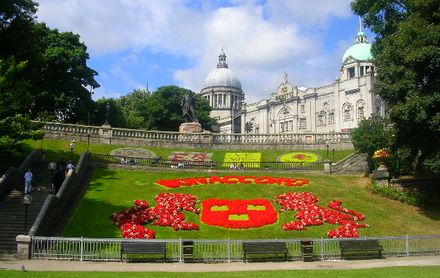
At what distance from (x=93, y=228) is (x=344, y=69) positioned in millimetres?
95078

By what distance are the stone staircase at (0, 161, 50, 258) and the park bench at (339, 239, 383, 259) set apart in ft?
48.9

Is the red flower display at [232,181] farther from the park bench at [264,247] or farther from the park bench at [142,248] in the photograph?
the park bench at [264,247]

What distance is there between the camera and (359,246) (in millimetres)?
21750

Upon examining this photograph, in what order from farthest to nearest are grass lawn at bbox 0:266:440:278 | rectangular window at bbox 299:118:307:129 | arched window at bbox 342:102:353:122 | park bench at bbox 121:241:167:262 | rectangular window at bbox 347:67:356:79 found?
rectangular window at bbox 299:118:307:129
rectangular window at bbox 347:67:356:79
arched window at bbox 342:102:353:122
park bench at bbox 121:241:167:262
grass lawn at bbox 0:266:440:278

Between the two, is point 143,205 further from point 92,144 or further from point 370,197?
point 92,144

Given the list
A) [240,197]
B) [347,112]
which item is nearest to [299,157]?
[240,197]

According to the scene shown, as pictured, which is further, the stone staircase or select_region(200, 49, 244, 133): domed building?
select_region(200, 49, 244, 133): domed building

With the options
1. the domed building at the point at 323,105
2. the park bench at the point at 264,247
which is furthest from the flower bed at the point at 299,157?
the domed building at the point at 323,105

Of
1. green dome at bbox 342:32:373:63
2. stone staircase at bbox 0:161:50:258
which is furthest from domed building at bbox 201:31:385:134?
stone staircase at bbox 0:161:50:258

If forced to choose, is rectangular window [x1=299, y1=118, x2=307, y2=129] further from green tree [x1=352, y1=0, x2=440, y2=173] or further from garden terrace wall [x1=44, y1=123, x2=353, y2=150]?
green tree [x1=352, y1=0, x2=440, y2=173]

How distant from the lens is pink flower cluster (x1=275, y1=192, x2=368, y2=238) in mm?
25953

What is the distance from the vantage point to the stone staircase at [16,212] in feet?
75.0

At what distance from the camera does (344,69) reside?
111188 millimetres

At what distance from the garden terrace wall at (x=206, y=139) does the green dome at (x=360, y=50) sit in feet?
209
